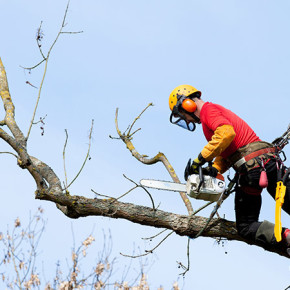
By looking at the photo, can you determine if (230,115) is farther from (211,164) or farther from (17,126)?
(17,126)

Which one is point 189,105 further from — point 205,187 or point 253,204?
point 253,204

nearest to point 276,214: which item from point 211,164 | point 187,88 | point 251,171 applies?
point 251,171

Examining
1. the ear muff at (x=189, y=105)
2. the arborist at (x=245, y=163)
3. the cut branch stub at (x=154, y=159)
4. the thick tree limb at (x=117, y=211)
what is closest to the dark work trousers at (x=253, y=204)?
the arborist at (x=245, y=163)

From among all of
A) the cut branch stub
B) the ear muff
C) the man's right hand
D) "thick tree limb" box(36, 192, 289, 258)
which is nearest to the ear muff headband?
the ear muff

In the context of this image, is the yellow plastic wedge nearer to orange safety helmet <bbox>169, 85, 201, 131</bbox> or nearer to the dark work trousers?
the dark work trousers

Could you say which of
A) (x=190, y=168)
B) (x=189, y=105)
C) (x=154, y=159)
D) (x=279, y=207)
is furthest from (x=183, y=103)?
(x=154, y=159)

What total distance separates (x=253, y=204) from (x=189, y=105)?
1.13 meters

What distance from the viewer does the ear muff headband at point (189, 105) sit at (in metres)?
5.11

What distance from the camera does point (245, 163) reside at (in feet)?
15.6

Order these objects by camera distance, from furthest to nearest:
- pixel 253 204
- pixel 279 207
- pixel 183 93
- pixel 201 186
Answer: pixel 183 93 < pixel 253 204 < pixel 201 186 < pixel 279 207

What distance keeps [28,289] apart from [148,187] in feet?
11.0

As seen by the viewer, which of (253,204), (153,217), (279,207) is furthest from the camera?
(153,217)

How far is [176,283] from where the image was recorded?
754 cm

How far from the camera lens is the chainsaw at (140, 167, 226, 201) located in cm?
A: 465
